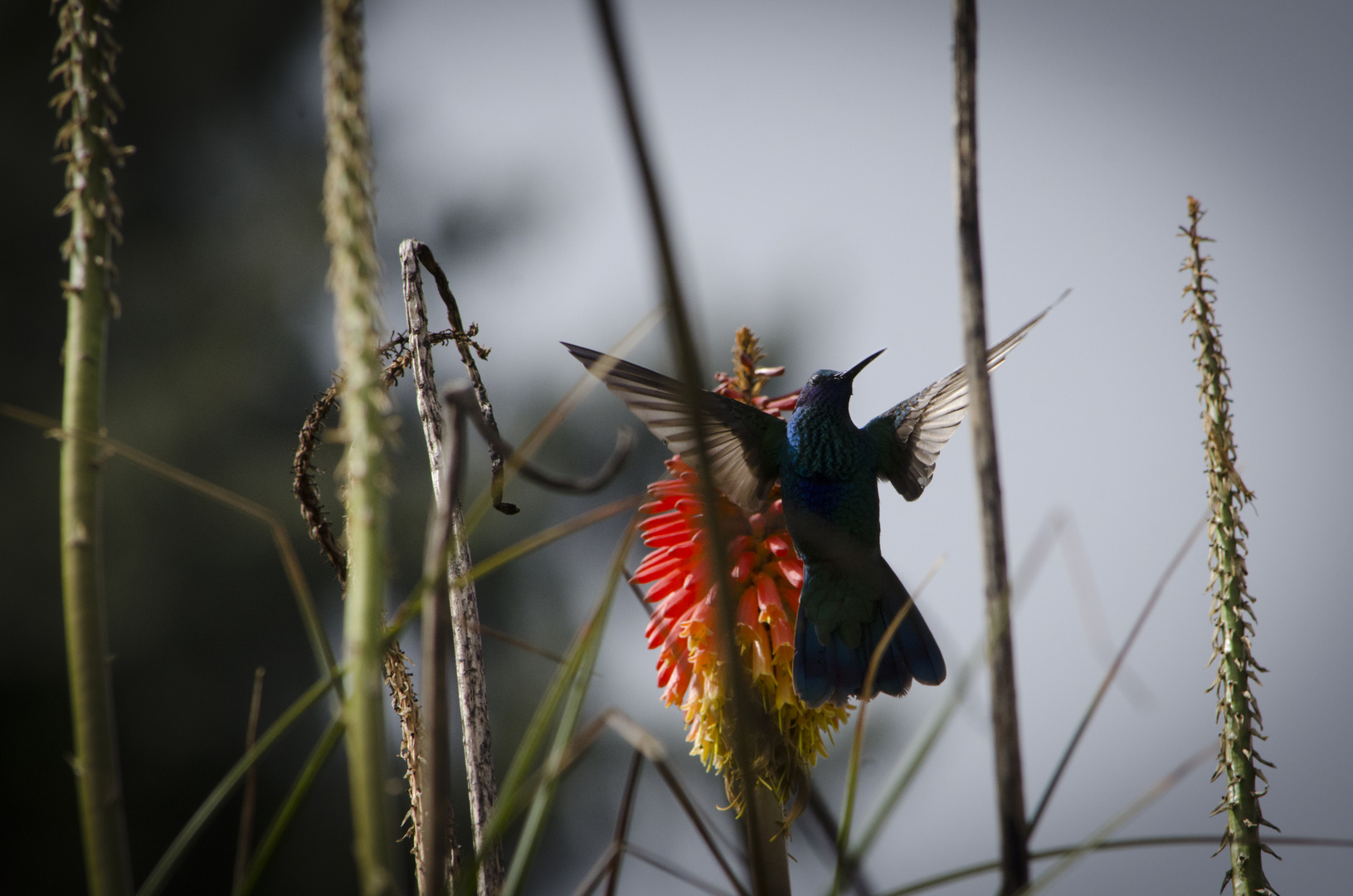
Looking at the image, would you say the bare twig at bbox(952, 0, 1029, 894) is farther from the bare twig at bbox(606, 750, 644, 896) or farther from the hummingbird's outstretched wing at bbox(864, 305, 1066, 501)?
the hummingbird's outstretched wing at bbox(864, 305, 1066, 501)

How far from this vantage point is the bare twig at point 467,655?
420 millimetres

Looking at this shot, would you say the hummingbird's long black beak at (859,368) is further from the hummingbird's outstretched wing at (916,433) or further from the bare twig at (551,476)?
the bare twig at (551,476)

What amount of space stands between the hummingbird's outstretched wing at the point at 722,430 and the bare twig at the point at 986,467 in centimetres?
45

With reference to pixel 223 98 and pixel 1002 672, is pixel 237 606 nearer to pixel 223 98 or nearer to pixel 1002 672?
pixel 223 98

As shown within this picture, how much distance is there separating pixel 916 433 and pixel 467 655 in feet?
1.92

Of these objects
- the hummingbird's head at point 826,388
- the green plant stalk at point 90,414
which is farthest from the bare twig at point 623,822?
the hummingbird's head at point 826,388

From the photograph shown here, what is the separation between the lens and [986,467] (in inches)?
9.3

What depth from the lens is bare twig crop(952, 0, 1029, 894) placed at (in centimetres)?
23

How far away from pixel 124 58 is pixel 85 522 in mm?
4488

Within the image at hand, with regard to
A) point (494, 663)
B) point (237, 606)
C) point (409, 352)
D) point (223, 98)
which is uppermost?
point (223, 98)

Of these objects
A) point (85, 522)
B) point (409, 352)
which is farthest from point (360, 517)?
point (409, 352)

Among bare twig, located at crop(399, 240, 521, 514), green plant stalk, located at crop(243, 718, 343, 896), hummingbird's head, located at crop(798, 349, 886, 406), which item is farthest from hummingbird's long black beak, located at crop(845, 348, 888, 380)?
green plant stalk, located at crop(243, 718, 343, 896)

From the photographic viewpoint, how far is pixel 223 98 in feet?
13.8

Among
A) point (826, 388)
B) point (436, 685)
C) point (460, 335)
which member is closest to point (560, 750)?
point (436, 685)
